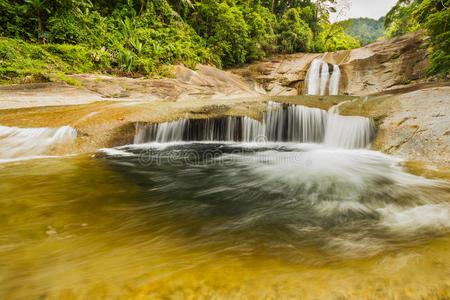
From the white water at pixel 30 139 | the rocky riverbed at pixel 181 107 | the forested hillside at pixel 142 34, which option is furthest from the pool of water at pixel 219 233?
the forested hillside at pixel 142 34

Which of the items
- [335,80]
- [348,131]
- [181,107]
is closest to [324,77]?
[335,80]

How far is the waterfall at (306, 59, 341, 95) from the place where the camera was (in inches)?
539

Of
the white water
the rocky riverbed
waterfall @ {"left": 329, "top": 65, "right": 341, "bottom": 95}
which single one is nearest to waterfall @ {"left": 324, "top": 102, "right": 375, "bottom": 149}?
the rocky riverbed

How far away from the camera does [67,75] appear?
24.4ft

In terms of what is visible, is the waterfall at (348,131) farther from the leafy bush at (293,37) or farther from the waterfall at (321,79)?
the leafy bush at (293,37)

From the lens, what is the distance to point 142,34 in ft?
37.2

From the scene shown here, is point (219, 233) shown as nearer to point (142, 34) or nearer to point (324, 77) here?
point (142, 34)

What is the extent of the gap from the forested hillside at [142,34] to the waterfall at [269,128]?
6078 millimetres

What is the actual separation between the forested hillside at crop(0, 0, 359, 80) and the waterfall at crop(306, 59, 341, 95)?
432cm

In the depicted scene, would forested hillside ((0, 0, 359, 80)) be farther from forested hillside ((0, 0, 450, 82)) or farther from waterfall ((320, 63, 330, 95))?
waterfall ((320, 63, 330, 95))

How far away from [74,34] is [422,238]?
44.1ft

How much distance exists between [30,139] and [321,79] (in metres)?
16.3

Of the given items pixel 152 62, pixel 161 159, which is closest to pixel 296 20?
pixel 152 62

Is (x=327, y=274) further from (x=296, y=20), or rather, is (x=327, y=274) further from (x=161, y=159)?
(x=296, y=20)
